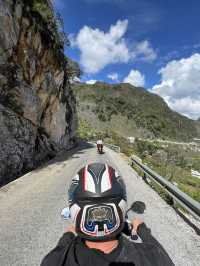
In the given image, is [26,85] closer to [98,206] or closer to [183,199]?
[183,199]

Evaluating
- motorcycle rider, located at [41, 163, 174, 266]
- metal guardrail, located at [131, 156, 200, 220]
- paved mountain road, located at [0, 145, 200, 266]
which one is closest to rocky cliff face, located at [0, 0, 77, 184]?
paved mountain road, located at [0, 145, 200, 266]

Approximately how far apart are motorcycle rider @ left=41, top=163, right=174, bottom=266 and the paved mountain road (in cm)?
249

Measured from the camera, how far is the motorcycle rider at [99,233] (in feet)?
6.14

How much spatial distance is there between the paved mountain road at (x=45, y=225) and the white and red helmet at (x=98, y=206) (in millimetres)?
2565

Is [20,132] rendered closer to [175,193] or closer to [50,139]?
[50,139]

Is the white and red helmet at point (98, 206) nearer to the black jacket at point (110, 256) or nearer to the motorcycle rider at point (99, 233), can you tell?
the motorcycle rider at point (99, 233)

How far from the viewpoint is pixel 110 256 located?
6.17 feet

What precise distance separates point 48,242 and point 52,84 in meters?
16.9

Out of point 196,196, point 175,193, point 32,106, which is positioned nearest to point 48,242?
point 175,193

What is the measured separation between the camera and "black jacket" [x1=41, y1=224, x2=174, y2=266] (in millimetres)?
1834

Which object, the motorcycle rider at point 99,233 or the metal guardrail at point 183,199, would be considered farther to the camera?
the metal guardrail at point 183,199

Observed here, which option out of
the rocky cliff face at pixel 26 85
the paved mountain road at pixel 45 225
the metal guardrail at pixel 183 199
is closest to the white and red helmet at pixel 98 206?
the paved mountain road at pixel 45 225

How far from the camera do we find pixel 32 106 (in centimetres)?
1541

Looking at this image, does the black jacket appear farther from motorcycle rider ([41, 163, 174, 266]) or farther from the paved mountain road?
the paved mountain road
